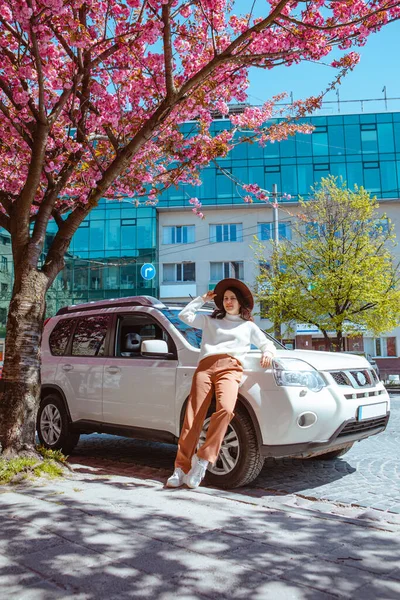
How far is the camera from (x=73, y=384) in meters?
6.98

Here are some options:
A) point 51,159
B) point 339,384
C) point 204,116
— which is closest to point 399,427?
point 339,384

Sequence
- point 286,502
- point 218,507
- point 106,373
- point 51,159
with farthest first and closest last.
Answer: point 51,159
point 106,373
point 286,502
point 218,507

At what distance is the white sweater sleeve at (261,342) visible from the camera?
510 centimetres

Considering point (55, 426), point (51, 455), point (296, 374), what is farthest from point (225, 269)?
point (296, 374)

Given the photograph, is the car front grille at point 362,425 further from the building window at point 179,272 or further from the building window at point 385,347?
the building window at point 179,272

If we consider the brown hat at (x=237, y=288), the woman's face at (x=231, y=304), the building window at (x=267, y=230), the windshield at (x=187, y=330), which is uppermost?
the building window at (x=267, y=230)

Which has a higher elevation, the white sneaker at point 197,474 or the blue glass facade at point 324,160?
the blue glass facade at point 324,160

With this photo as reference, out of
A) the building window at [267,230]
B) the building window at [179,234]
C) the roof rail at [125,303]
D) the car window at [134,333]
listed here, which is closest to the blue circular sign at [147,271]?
the building window at [179,234]

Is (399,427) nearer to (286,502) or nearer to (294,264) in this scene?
(286,502)

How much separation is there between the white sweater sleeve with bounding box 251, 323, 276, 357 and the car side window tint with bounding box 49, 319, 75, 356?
3131mm

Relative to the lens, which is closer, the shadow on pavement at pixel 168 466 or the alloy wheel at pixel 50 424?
the shadow on pavement at pixel 168 466

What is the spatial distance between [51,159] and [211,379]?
441cm

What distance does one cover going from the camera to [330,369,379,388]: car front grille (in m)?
5.26

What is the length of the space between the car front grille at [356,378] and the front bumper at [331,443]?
14.3 inches
